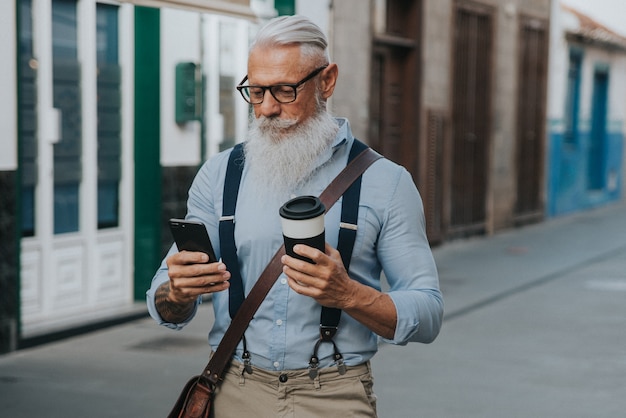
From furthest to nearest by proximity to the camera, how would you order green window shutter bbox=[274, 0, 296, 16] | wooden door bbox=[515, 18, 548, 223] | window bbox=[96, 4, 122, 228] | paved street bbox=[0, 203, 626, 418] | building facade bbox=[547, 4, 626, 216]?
building facade bbox=[547, 4, 626, 216]
wooden door bbox=[515, 18, 548, 223]
green window shutter bbox=[274, 0, 296, 16]
window bbox=[96, 4, 122, 228]
paved street bbox=[0, 203, 626, 418]

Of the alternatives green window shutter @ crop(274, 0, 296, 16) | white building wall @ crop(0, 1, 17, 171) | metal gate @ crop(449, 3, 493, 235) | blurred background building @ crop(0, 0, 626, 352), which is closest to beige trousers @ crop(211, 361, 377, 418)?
blurred background building @ crop(0, 0, 626, 352)

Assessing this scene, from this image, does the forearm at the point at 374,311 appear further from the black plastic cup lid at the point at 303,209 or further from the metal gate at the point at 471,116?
the metal gate at the point at 471,116

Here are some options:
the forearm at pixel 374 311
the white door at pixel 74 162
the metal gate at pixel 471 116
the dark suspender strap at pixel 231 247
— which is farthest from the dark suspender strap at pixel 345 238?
the metal gate at pixel 471 116

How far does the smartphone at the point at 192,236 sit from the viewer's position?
2.43 metres

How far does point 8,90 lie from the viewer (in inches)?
283

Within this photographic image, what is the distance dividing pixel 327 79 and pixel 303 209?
21.8 inches

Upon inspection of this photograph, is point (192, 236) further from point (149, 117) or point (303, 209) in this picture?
point (149, 117)

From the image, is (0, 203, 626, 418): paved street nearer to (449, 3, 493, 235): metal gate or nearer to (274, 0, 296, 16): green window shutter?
(274, 0, 296, 16): green window shutter

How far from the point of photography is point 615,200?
25.1 metres

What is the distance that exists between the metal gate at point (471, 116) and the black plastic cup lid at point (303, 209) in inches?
504

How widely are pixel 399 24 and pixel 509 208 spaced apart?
15.9 feet

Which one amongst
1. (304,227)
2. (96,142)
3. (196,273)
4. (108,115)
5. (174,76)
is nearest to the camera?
(304,227)

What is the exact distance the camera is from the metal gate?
15.3m

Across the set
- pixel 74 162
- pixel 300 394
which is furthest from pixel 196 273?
pixel 74 162
